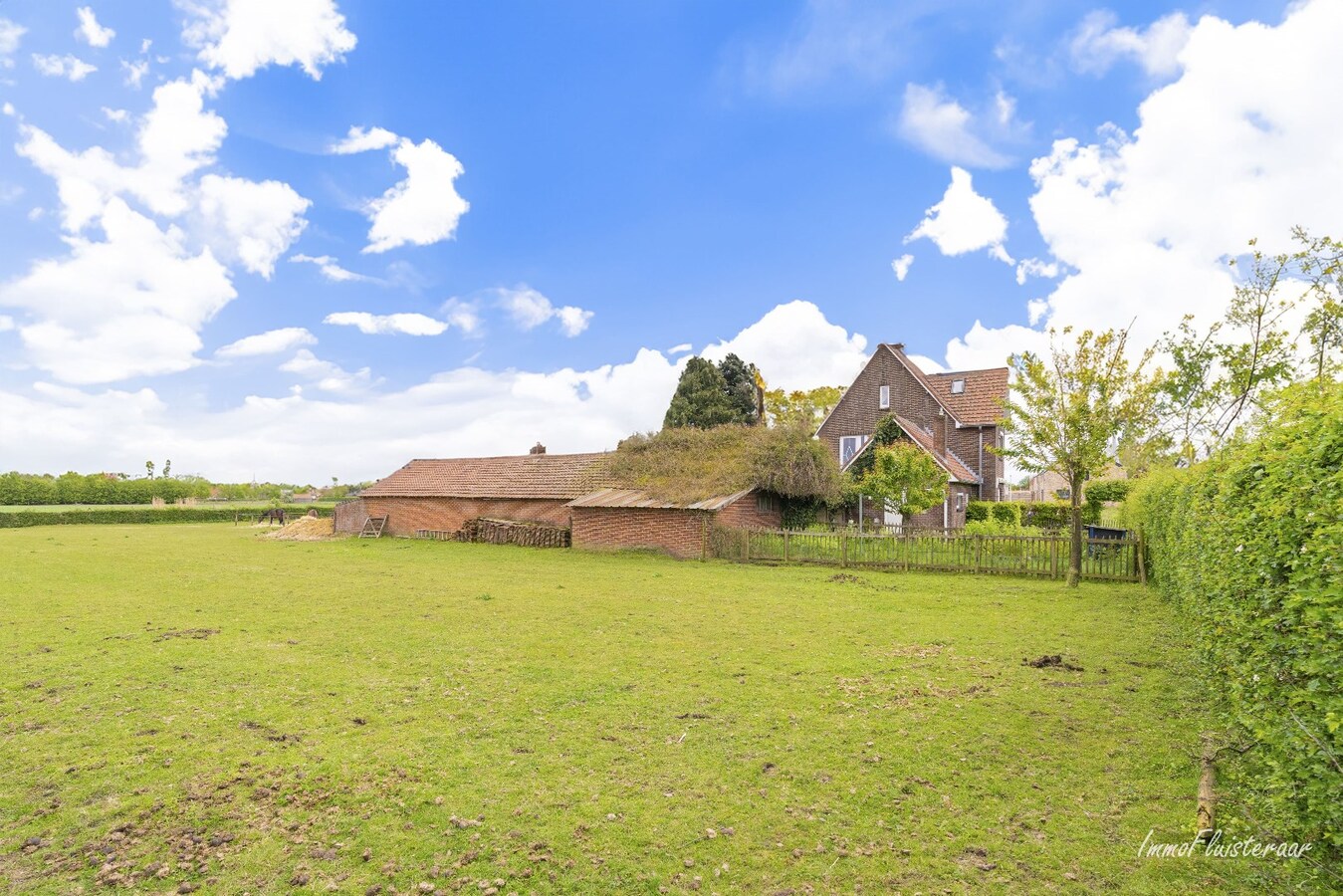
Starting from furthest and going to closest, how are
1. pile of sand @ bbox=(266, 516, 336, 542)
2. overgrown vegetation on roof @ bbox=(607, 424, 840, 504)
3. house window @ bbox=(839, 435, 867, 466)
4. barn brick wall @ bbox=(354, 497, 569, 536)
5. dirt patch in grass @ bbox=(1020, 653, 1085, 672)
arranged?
house window @ bbox=(839, 435, 867, 466)
pile of sand @ bbox=(266, 516, 336, 542)
barn brick wall @ bbox=(354, 497, 569, 536)
overgrown vegetation on roof @ bbox=(607, 424, 840, 504)
dirt patch in grass @ bbox=(1020, 653, 1085, 672)

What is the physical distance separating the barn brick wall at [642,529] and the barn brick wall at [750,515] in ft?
3.83

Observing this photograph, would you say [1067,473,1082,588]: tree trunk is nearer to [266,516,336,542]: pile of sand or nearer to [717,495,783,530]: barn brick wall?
[717,495,783,530]: barn brick wall

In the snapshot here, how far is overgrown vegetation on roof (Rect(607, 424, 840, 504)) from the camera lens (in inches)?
1021

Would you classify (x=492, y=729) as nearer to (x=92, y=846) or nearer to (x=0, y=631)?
(x=92, y=846)

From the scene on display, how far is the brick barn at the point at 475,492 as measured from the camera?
105 feet

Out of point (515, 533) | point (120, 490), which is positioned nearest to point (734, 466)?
point (515, 533)

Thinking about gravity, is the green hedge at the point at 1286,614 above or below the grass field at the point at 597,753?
above

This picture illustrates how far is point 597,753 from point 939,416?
34.4 meters

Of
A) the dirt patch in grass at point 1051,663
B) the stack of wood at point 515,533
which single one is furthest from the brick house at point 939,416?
the dirt patch in grass at point 1051,663

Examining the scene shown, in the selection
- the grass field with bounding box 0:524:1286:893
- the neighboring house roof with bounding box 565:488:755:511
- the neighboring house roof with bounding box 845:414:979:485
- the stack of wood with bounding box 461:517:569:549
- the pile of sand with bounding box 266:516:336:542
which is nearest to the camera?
the grass field with bounding box 0:524:1286:893

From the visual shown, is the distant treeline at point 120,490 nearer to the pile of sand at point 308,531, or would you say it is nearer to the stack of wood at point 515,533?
the pile of sand at point 308,531

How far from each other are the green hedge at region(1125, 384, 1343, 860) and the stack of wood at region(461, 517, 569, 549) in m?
24.7

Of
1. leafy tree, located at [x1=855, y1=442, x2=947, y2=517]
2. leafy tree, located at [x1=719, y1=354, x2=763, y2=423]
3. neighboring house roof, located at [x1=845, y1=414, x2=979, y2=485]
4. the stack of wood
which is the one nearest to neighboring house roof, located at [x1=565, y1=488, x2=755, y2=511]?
the stack of wood

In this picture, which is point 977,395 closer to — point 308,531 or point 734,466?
point 734,466
